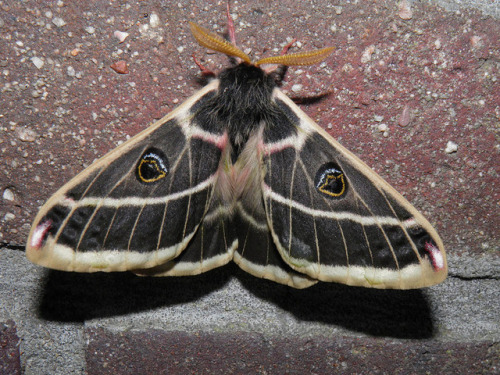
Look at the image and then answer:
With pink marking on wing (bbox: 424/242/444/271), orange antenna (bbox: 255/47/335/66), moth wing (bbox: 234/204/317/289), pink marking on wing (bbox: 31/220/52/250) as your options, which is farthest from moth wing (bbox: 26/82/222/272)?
pink marking on wing (bbox: 424/242/444/271)

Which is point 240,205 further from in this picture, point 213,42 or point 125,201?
point 213,42

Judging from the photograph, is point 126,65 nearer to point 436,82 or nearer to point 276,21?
point 276,21

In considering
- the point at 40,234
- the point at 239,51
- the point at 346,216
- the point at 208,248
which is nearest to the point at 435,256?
the point at 346,216

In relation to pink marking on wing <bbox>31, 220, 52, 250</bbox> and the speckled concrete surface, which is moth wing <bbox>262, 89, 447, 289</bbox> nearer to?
the speckled concrete surface

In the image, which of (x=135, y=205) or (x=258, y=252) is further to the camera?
(x=258, y=252)

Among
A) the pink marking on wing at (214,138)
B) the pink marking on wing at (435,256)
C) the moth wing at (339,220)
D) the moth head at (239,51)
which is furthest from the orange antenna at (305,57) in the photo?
the pink marking on wing at (435,256)

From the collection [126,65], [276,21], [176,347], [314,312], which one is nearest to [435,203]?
[314,312]

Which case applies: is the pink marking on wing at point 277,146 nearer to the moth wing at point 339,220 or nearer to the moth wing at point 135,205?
the moth wing at point 339,220
